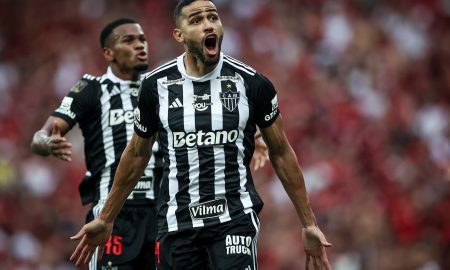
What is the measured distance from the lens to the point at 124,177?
6613 millimetres

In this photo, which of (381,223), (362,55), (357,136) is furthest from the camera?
(362,55)

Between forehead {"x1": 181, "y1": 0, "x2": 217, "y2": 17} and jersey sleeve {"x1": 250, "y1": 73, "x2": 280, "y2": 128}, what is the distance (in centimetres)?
52

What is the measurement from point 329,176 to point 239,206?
237 inches

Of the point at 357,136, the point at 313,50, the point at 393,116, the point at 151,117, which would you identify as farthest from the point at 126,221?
the point at 313,50

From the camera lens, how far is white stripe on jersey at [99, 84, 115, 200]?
7.68 meters

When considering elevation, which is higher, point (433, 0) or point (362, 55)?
point (433, 0)

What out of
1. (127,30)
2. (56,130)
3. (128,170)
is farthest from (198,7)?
(127,30)

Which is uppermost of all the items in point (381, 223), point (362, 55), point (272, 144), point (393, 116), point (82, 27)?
point (82, 27)

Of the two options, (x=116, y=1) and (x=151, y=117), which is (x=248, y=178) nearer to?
(x=151, y=117)

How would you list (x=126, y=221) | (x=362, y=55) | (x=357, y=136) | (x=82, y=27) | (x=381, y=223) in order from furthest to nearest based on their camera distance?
1. (x=82, y=27)
2. (x=362, y=55)
3. (x=357, y=136)
4. (x=381, y=223)
5. (x=126, y=221)

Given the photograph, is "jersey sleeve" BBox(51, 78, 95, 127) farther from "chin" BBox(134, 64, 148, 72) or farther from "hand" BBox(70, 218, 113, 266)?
"hand" BBox(70, 218, 113, 266)

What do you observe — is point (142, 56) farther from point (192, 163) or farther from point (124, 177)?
point (192, 163)

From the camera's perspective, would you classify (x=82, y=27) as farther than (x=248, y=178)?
Yes

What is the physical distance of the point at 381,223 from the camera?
38.0 feet
